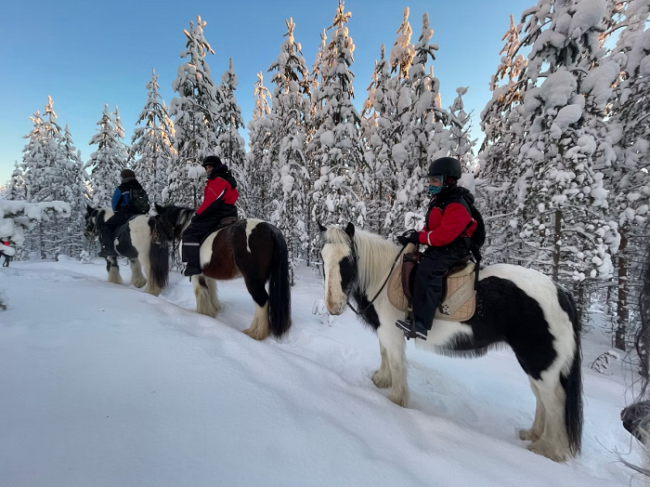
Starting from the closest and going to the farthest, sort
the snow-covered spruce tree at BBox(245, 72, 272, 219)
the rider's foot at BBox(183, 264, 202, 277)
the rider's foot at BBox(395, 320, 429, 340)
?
the rider's foot at BBox(395, 320, 429, 340) → the rider's foot at BBox(183, 264, 202, 277) → the snow-covered spruce tree at BBox(245, 72, 272, 219)

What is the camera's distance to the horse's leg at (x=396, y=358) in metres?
3.60

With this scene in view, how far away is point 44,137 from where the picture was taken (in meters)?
24.2

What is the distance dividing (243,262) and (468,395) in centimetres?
432

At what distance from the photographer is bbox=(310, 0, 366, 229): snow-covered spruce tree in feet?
35.0

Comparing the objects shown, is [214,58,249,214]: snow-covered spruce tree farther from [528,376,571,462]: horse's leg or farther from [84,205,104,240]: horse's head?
[528,376,571,462]: horse's leg

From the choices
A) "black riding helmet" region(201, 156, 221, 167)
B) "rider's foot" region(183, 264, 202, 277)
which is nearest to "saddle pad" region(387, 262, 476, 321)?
"rider's foot" region(183, 264, 202, 277)

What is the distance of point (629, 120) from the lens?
26.7 feet

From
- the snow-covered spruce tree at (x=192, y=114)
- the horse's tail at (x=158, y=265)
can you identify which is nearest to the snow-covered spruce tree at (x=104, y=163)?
the snow-covered spruce tree at (x=192, y=114)

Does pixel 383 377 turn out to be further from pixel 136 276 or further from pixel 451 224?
pixel 136 276

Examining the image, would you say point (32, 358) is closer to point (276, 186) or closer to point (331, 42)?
point (276, 186)

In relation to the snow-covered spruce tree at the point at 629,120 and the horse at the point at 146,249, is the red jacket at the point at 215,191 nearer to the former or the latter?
the horse at the point at 146,249

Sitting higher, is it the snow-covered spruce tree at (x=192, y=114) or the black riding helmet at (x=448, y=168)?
the snow-covered spruce tree at (x=192, y=114)

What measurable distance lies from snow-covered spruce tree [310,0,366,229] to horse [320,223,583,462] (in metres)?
6.99

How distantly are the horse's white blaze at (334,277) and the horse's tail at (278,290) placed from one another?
1883 mm
